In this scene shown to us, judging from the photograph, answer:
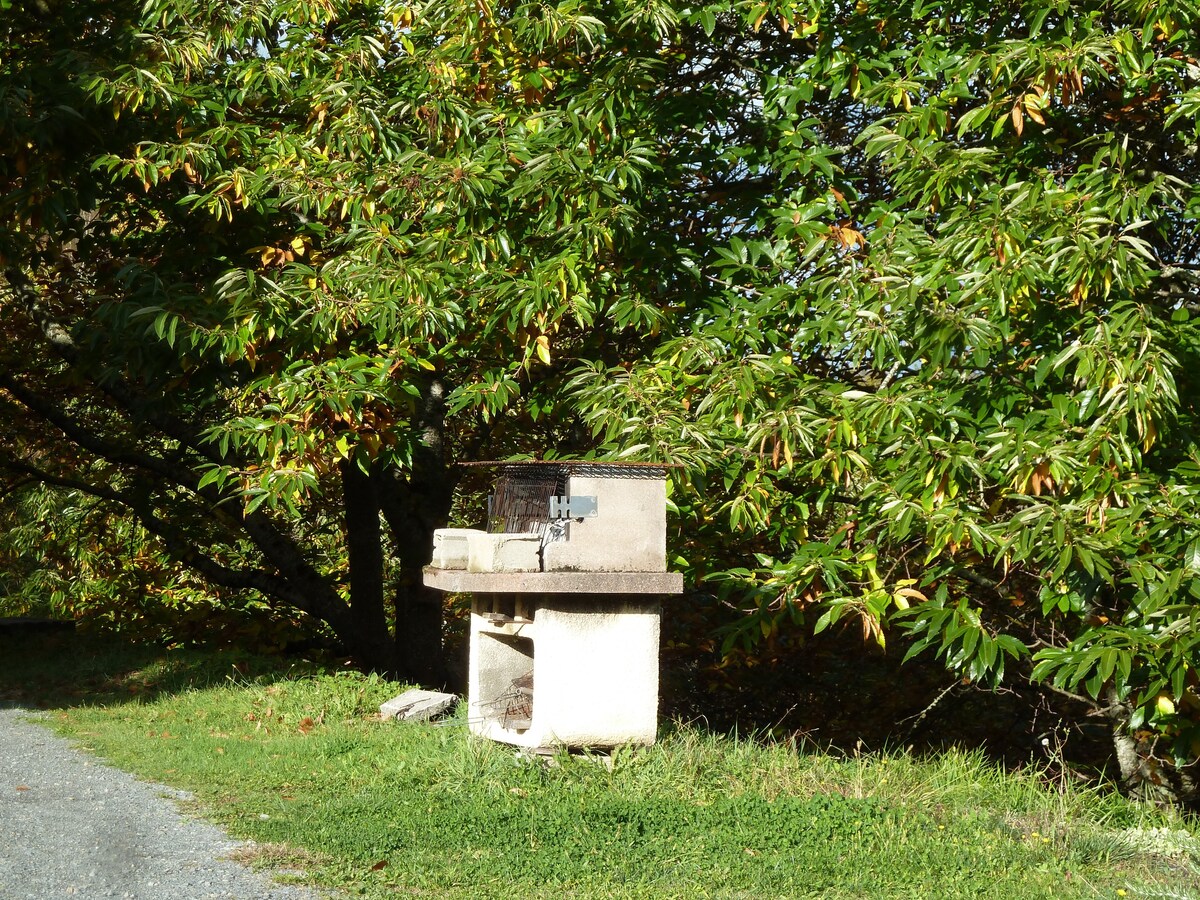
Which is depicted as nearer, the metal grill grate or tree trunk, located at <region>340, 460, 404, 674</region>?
the metal grill grate

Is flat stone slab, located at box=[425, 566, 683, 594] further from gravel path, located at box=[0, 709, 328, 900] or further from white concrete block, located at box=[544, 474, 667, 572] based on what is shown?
gravel path, located at box=[0, 709, 328, 900]

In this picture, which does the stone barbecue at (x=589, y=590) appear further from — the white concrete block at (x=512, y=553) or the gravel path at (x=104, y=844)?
the gravel path at (x=104, y=844)

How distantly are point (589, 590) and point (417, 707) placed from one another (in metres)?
2.45

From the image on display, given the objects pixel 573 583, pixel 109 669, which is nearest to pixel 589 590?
pixel 573 583

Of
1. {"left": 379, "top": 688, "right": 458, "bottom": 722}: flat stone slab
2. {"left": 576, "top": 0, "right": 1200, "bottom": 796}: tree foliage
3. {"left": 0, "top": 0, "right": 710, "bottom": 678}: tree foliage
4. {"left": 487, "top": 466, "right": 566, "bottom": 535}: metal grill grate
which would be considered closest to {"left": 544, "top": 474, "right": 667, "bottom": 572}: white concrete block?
{"left": 487, "top": 466, "right": 566, "bottom": 535}: metal grill grate

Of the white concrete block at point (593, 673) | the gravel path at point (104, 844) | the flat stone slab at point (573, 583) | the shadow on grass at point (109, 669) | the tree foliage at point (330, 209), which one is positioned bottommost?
the shadow on grass at point (109, 669)

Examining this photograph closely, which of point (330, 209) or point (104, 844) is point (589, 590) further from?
point (330, 209)

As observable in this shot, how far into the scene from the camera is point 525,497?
7.23 metres

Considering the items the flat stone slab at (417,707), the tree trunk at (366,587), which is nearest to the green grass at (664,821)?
the flat stone slab at (417,707)

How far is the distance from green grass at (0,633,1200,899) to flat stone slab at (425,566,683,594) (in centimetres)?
87

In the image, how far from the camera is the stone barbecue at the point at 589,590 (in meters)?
6.67

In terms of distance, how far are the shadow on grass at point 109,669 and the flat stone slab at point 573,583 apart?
422 centimetres

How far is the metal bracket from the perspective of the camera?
668 centimetres

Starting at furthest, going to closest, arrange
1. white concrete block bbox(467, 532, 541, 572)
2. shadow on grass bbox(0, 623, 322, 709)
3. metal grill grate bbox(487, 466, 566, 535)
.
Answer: shadow on grass bbox(0, 623, 322, 709), metal grill grate bbox(487, 466, 566, 535), white concrete block bbox(467, 532, 541, 572)
